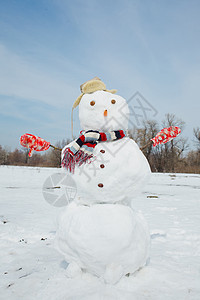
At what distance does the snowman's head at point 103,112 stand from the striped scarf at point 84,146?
0.11m

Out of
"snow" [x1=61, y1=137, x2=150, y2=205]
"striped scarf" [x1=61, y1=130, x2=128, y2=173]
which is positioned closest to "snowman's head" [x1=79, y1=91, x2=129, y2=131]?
"striped scarf" [x1=61, y1=130, x2=128, y2=173]

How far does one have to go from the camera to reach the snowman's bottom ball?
2.05 m

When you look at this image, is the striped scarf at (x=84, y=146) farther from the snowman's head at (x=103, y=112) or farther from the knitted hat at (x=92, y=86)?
the knitted hat at (x=92, y=86)

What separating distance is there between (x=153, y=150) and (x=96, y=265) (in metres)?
29.5

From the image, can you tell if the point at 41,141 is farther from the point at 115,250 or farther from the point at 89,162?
the point at 115,250

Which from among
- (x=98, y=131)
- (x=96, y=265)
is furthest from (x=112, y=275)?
(x=98, y=131)

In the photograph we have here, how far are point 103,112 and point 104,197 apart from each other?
891mm

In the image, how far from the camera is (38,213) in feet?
18.2

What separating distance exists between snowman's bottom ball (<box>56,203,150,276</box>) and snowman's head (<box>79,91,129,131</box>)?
85 cm

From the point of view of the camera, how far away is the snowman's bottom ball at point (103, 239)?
2053mm

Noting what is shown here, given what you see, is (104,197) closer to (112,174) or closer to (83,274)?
(112,174)

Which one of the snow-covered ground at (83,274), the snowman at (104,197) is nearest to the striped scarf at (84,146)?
the snowman at (104,197)

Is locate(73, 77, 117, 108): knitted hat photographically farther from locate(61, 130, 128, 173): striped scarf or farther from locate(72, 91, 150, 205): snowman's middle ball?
locate(61, 130, 128, 173): striped scarf

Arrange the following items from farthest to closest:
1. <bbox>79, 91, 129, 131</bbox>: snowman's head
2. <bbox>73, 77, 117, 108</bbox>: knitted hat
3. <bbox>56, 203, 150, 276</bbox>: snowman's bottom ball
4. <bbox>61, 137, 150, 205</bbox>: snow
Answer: <bbox>73, 77, 117, 108</bbox>: knitted hat
<bbox>79, 91, 129, 131</bbox>: snowman's head
<bbox>61, 137, 150, 205</bbox>: snow
<bbox>56, 203, 150, 276</bbox>: snowman's bottom ball
